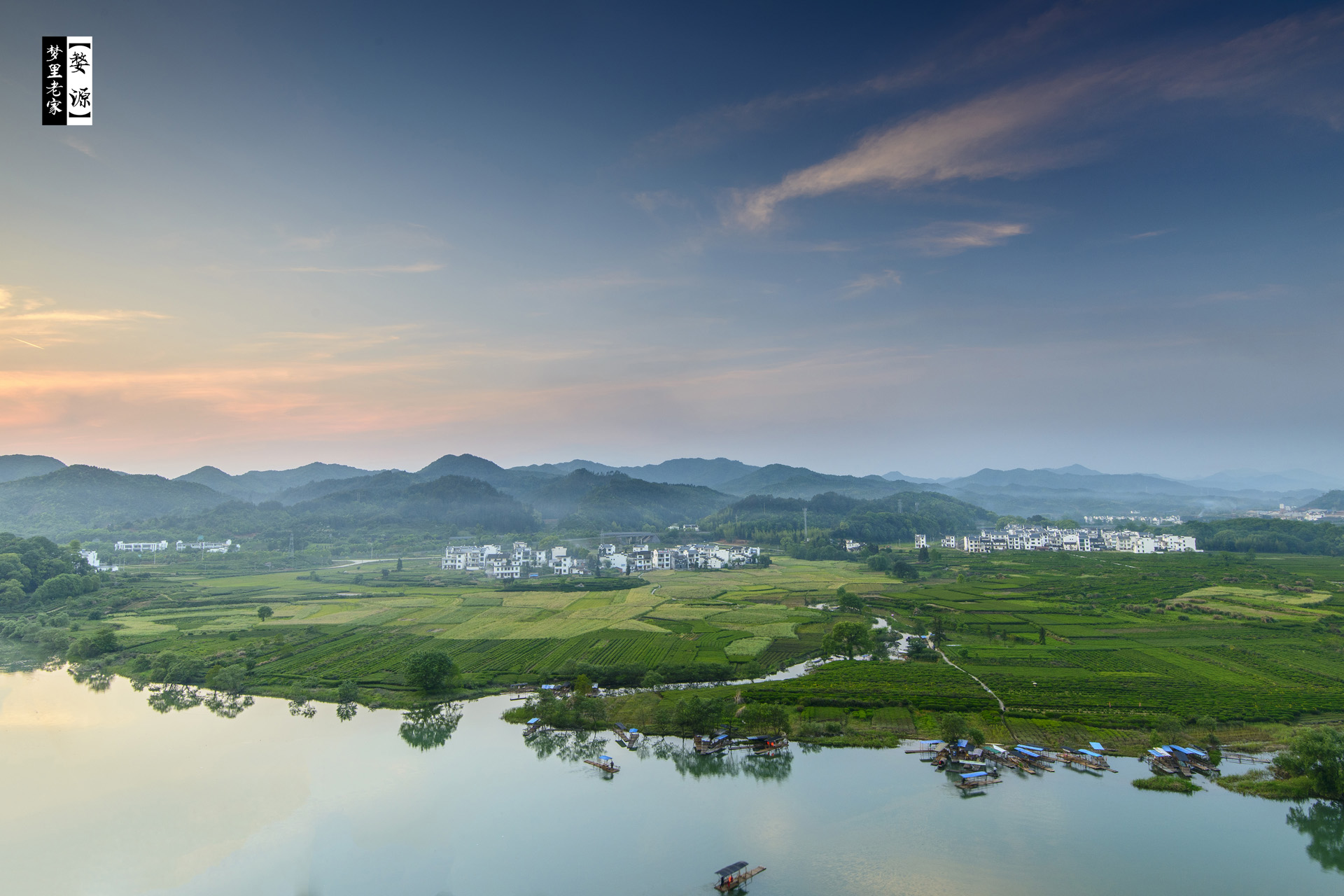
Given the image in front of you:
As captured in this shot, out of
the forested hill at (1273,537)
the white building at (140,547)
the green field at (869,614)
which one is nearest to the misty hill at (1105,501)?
the forested hill at (1273,537)

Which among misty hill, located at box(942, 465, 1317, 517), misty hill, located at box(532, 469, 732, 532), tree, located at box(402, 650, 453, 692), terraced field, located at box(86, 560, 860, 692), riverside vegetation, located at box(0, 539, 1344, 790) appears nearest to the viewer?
riverside vegetation, located at box(0, 539, 1344, 790)

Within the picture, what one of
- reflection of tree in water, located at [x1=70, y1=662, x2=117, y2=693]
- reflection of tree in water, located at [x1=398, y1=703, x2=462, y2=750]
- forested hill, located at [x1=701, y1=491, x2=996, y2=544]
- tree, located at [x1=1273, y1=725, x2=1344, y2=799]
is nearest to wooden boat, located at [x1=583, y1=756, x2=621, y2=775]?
reflection of tree in water, located at [x1=398, y1=703, x2=462, y2=750]

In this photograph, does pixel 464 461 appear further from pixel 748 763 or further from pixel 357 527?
pixel 748 763

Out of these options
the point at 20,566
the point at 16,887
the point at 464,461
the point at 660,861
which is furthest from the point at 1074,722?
the point at 464,461

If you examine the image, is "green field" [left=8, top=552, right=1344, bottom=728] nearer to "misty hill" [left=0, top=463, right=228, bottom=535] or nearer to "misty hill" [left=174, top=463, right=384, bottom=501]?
"misty hill" [left=0, top=463, right=228, bottom=535]

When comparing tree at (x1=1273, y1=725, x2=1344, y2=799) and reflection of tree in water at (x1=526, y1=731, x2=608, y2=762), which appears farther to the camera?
reflection of tree in water at (x1=526, y1=731, x2=608, y2=762)

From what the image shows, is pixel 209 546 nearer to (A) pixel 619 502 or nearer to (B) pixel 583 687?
(A) pixel 619 502
